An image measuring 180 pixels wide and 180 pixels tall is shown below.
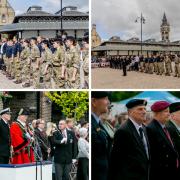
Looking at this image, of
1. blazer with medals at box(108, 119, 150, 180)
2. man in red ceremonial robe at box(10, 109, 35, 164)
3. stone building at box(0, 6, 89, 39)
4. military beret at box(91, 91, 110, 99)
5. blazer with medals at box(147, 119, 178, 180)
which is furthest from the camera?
stone building at box(0, 6, 89, 39)

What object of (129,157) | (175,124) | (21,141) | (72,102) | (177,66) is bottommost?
(129,157)

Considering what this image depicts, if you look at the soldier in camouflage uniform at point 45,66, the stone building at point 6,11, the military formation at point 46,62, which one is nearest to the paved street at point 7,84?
the military formation at point 46,62

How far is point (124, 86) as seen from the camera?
5762mm

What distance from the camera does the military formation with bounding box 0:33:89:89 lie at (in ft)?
19.2

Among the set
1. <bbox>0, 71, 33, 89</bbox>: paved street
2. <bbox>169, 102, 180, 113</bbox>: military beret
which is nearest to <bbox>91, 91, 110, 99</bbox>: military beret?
<bbox>169, 102, 180, 113</bbox>: military beret

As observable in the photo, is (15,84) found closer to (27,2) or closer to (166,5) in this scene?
(27,2)

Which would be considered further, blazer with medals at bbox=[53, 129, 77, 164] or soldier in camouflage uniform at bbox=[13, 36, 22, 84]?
soldier in camouflage uniform at bbox=[13, 36, 22, 84]

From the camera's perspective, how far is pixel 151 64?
5.91m

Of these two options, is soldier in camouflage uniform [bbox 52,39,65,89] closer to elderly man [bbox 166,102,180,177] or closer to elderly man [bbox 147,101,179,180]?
elderly man [bbox 147,101,179,180]

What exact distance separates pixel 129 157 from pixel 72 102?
909mm

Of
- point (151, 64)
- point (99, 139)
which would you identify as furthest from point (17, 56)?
point (151, 64)

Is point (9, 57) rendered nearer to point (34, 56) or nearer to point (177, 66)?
point (34, 56)

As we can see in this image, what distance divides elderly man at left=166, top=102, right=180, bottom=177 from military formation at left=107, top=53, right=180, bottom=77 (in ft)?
1.30

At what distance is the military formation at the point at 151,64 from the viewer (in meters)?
5.93
